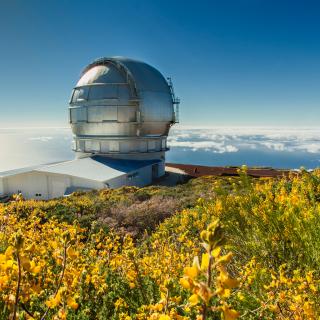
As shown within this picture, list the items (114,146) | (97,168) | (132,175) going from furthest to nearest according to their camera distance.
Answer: (114,146) → (132,175) → (97,168)

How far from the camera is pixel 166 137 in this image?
3397 cm

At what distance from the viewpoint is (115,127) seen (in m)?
29.5

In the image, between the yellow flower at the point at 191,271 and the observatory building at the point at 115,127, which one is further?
the observatory building at the point at 115,127

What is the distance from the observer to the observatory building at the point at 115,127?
2622 cm

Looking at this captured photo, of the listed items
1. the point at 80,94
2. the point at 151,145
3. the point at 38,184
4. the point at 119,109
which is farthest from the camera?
the point at 151,145

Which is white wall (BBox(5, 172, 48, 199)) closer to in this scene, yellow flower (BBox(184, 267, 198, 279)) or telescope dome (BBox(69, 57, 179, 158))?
telescope dome (BBox(69, 57, 179, 158))

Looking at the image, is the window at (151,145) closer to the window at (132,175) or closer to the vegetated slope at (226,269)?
the window at (132,175)

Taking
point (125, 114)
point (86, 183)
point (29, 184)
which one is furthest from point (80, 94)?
point (86, 183)

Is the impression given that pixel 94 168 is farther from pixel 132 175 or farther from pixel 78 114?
pixel 78 114

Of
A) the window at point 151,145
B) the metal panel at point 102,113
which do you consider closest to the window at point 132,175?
the window at point 151,145

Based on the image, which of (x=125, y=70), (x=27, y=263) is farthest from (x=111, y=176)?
(x=27, y=263)

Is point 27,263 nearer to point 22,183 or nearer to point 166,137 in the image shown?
point 22,183

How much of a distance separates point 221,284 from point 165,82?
34226 mm

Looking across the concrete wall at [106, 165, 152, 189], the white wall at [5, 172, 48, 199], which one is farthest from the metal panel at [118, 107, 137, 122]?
the white wall at [5, 172, 48, 199]
